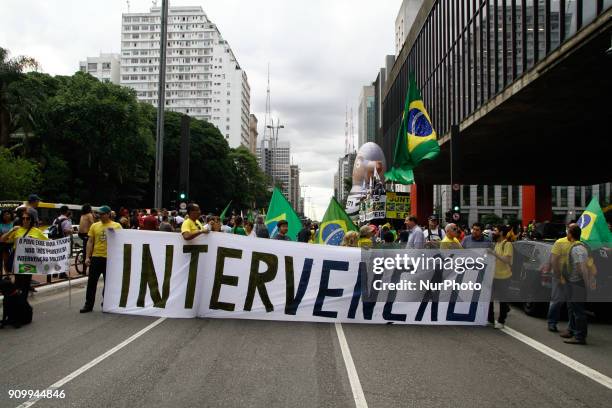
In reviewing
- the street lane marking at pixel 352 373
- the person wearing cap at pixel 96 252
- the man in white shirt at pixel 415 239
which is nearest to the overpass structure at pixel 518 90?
the man in white shirt at pixel 415 239

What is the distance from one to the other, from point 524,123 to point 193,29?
5465 inches

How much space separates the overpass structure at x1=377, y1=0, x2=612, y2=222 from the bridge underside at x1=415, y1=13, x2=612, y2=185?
0.15 ft

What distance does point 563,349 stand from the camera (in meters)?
7.54

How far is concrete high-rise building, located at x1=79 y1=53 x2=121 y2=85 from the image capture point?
150m

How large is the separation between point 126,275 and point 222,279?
1.67 meters

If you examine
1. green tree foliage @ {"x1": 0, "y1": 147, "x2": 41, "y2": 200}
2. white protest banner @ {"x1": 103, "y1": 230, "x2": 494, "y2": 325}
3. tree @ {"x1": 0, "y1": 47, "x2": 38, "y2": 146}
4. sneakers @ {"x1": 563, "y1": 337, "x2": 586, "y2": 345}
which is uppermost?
tree @ {"x1": 0, "y1": 47, "x2": 38, "y2": 146}

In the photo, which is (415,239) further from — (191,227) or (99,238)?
(99,238)

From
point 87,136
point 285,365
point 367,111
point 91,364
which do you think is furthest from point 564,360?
point 367,111

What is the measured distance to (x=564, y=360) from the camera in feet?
22.5

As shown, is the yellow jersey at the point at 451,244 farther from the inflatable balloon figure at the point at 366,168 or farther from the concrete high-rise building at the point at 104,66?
the concrete high-rise building at the point at 104,66

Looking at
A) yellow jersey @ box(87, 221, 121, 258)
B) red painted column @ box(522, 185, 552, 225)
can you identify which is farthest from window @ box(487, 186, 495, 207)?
yellow jersey @ box(87, 221, 121, 258)

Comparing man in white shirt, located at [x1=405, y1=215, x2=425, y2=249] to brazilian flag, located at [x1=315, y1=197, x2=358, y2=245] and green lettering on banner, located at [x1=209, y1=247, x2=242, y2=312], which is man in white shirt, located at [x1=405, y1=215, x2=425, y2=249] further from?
green lettering on banner, located at [x1=209, y1=247, x2=242, y2=312]

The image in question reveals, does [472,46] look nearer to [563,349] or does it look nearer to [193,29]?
[563,349]

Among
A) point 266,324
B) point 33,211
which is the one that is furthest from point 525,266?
point 33,211
